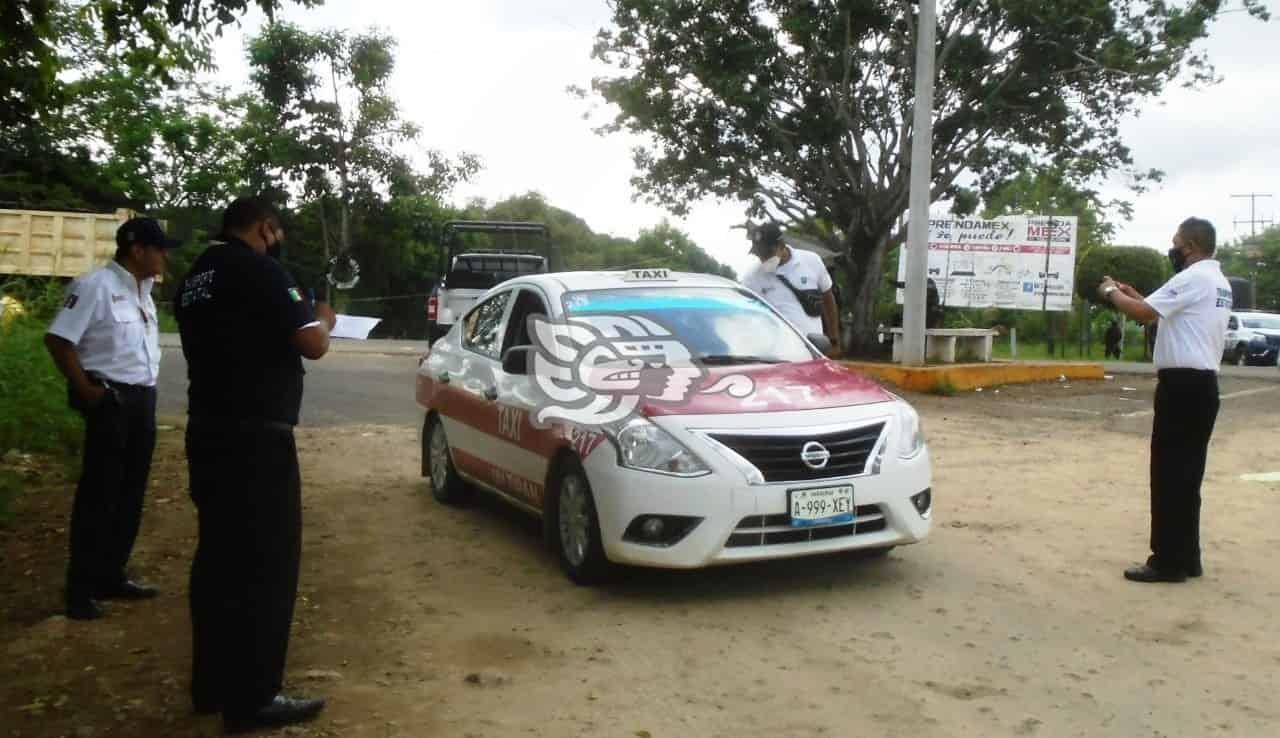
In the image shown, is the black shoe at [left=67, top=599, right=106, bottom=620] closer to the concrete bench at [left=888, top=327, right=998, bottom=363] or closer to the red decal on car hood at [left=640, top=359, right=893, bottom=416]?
the red decal on car hood at [left=640, top=359, right=893, bottom=416]

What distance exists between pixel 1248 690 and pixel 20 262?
24.5m

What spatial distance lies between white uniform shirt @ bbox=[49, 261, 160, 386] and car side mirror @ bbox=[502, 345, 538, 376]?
1.82 meters

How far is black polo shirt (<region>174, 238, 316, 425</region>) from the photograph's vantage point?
409 centimetres

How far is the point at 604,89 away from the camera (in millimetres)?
19625

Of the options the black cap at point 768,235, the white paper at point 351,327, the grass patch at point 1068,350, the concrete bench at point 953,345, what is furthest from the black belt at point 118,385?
the grass patch at point 1068,350

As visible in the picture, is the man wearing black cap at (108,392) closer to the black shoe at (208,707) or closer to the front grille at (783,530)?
the black shoe at (208,707)

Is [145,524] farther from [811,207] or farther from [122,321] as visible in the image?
[811,207]

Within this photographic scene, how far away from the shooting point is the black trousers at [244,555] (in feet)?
13.8

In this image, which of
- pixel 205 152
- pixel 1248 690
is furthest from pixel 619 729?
pixel 205 152

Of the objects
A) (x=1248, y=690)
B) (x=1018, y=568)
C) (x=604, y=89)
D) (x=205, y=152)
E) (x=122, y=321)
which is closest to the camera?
(x=1248, y=690)

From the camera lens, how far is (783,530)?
227 inches

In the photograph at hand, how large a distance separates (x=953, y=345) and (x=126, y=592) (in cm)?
1405

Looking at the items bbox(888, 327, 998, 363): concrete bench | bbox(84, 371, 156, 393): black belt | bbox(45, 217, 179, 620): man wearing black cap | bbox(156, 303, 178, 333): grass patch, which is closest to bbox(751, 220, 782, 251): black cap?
bbox(45, 217, 179, 620): man wearing black cap

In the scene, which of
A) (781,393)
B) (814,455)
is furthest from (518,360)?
(814,455)
